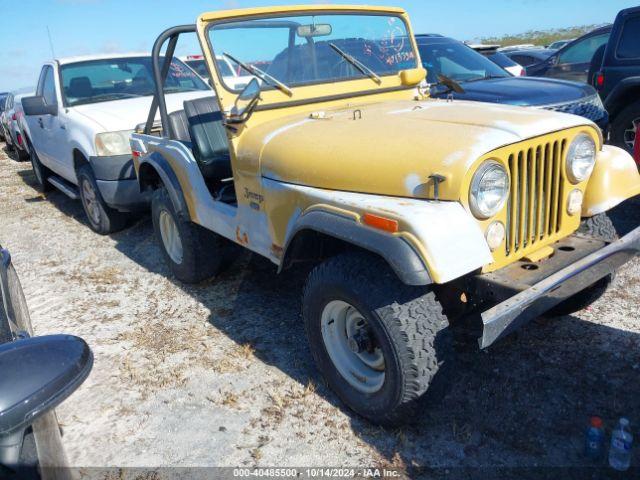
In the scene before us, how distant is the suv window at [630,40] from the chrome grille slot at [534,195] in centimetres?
485

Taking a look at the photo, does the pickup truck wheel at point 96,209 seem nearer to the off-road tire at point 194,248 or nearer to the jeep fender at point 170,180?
the off-road tire at point 194,248

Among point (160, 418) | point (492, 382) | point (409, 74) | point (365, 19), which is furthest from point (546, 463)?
point (365, 19)

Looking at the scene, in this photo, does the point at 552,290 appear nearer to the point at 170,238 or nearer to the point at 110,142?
the point at 170,238

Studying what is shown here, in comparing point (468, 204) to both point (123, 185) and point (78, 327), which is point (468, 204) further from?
point (123, 185)

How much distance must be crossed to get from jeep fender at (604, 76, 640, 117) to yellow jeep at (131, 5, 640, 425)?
3488mm

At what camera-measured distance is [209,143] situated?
12.9 ft

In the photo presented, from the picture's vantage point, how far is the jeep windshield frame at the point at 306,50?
332 centimetres

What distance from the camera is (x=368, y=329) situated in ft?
8.48

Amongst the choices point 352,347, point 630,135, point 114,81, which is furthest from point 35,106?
point 630,135

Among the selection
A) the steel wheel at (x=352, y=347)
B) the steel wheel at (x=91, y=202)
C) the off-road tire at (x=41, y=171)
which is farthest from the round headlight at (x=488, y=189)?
the off-road tire at (x=41, y=171)

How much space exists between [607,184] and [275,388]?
208cm

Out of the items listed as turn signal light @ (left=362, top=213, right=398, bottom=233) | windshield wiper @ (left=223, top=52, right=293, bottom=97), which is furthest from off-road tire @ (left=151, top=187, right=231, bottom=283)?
turn signal light @ (left=362, top=213, right=398, bottom=233)

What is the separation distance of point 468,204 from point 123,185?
400 centimetres

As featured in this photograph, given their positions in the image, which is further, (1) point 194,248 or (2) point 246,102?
(1) point 194,248
